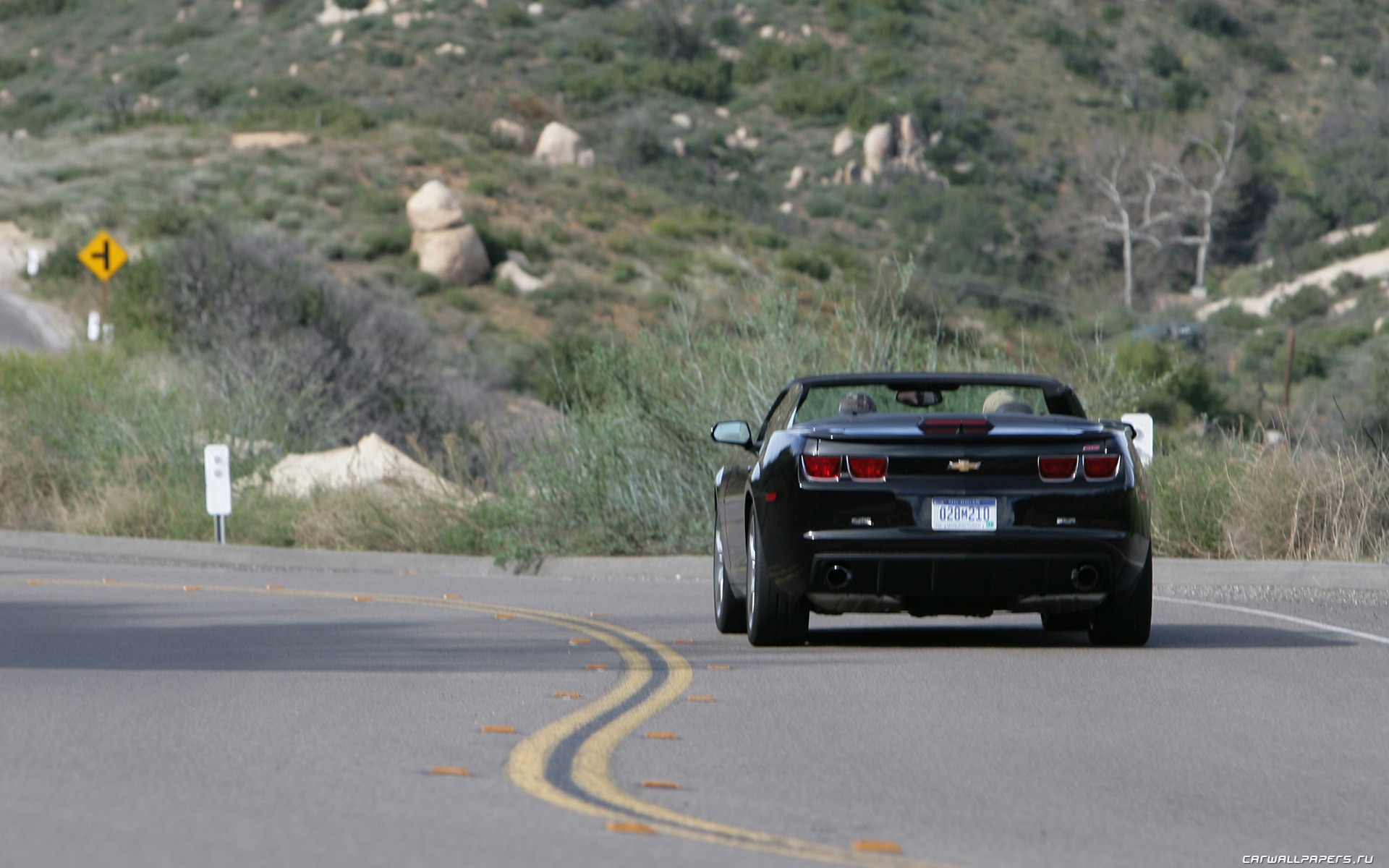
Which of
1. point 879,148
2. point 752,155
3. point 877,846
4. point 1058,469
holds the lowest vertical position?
point 877,846

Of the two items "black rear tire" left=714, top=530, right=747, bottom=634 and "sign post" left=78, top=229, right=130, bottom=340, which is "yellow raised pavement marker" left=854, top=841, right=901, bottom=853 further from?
"sign post" left=78, top=229, right=130, bottom=340

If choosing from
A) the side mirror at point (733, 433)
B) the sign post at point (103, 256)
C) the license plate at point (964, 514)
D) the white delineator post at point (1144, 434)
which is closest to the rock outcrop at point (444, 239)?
the sign post at point (103, 256)

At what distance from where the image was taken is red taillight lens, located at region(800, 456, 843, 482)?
32.0ft

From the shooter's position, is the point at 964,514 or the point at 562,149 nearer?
the point at 964,514

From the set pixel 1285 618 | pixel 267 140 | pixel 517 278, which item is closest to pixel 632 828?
pixel 1285 618

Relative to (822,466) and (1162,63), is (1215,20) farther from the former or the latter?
(822,466)

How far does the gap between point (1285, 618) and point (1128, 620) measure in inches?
88.0

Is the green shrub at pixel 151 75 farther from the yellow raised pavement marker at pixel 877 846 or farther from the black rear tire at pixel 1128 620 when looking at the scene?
the yellow raised pavement marker at pixel 877 846

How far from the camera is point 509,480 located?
60.6ft

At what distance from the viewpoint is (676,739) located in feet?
24.2

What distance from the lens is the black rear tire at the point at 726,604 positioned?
11.2m

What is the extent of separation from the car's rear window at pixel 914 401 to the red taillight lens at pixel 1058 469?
802 mm

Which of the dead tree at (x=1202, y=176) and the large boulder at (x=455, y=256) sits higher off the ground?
the dead tree at (x=1202, y=176)

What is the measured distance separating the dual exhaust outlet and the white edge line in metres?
2.09
